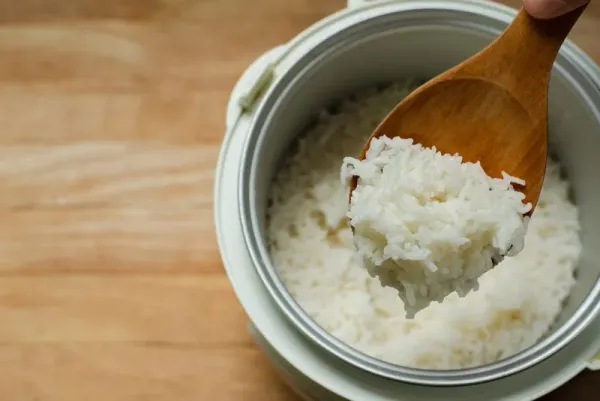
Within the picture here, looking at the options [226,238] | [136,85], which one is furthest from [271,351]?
[136,85]

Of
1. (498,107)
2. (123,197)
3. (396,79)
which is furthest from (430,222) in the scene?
(123,197)

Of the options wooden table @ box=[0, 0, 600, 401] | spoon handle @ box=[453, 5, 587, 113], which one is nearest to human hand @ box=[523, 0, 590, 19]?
spoon handle @ box=[453, 5, 587, 113]

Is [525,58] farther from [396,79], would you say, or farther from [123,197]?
[123,197]

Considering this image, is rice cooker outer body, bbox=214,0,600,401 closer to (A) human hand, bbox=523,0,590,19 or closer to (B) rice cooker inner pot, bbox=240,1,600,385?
(B) rice cooker inner pot, bbox=240,1,600,385

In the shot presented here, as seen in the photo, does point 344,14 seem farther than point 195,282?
No

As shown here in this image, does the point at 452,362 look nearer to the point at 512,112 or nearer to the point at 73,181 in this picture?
the point at 512,112

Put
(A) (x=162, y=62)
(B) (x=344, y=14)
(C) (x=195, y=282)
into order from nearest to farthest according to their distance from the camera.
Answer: (B) (x=344, y=14) < (C) (x=195, y=282) < (A) (x=162, y=62)
